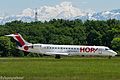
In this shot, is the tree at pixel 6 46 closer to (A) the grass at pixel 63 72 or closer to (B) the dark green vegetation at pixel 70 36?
(B) the dark green vegetation at pixel 70 36

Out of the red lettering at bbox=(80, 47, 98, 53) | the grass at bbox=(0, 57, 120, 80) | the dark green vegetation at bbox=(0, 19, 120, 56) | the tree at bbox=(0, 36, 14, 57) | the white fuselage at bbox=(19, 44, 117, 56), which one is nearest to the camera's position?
the grass at bbox=(0, 57, 120, 80)

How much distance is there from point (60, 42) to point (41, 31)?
2191 cm

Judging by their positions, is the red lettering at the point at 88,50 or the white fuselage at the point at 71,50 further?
the red lettering at the point at 88,50

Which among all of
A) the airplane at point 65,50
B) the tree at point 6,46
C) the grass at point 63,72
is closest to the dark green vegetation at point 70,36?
the tree at point 6,46

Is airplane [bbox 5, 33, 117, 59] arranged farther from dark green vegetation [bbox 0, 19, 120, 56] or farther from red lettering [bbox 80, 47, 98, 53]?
dark green vegetation [bbox 0, 19, 120, 56]

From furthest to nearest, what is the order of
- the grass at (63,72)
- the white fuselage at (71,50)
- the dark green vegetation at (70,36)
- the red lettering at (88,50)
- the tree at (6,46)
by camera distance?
1. the dark green vegetation at (70,36)
2. the tree at (6,46)
3. the red lettering at (88,50)
4. the white fuselage at (71,50)
5. the grass at (63,72)

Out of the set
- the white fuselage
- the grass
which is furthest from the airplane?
the grass

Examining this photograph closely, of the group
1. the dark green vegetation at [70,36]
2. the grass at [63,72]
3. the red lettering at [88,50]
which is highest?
the dark green vegetation at [70,36]

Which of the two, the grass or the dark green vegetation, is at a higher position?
the dark green vegetation

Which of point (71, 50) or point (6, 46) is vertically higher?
point (6, 46)

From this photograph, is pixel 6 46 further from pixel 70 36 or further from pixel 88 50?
pixel 88 50

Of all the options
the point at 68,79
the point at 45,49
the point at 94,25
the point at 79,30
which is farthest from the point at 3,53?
the point at 68,79

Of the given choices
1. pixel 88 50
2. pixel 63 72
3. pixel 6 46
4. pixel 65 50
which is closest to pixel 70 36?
pixel 6 46

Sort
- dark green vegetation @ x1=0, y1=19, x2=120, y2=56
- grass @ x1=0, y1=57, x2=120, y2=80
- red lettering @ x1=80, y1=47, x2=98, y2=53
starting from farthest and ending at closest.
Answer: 1. dark green vegetation @ x1=0, y1=19, x2=120, y2=56
2. red lettering @ x1=80, y1=47, x2=98, y2=53
3. grass @ x1=0, y1=57, x2=120, y2=80
